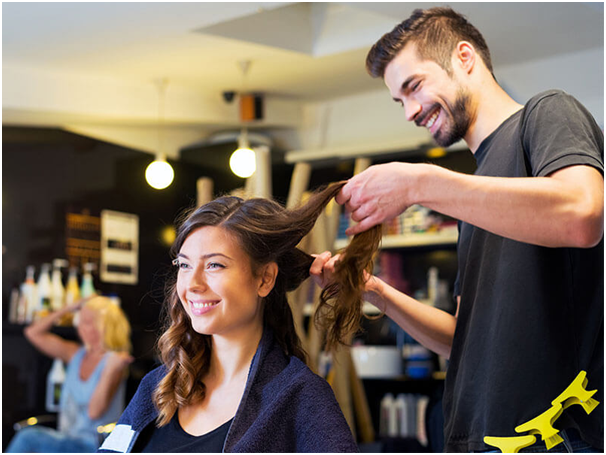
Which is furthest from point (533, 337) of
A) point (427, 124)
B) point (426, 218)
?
point (426, 218)

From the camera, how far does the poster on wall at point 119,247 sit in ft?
17.9

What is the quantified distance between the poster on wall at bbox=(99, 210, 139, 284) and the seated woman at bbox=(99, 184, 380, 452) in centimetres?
378

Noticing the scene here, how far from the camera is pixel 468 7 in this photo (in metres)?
3.66

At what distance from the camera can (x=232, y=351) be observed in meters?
1.73

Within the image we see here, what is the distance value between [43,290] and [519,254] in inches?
167

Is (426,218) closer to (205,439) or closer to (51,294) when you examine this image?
(51,294)

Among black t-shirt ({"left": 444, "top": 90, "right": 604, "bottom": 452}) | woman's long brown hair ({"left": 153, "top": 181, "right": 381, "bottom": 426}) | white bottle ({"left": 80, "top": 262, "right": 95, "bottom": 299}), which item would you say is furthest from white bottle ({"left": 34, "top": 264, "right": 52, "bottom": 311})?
black t-shirt ({"left": 444, "top": 90, "right": 604, "bottom": 452})

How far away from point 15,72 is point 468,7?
115 inches

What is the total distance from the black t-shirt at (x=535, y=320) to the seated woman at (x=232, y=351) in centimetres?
30

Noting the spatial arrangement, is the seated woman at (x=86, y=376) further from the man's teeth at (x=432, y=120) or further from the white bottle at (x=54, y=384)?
the man's teeth at (x=432, y=120)

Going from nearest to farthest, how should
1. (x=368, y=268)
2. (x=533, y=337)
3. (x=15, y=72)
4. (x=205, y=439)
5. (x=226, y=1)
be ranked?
1. (x=533, y=337)
2. (x=205, y=439)
3. (x=368, y=268)
4. (x=226, y=1)
5. (x=15, y=72)

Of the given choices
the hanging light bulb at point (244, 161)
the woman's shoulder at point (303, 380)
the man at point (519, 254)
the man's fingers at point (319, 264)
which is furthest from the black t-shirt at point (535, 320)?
the hanging light bulb at point (244, 161)

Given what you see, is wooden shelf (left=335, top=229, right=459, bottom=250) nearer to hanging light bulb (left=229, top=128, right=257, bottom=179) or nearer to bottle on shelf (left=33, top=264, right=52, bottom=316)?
hanging light bulb (left=229, top=128, right=257, bottom=179)

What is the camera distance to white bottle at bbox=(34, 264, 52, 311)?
5043 millimetres
